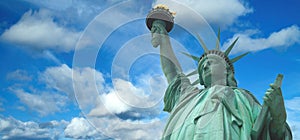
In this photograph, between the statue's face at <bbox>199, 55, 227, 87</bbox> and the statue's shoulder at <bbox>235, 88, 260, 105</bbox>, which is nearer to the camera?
the statue's shoulder at <bbox>235, 88, 260, 105</bbox>

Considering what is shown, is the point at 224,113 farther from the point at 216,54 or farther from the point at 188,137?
the point at 216,54

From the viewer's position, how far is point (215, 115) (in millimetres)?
9133

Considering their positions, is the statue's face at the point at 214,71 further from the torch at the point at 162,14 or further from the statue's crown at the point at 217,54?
the torch at the point at 162,14

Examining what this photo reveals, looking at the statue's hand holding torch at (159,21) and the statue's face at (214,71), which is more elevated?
the statue's hand holding torch at (159,21)

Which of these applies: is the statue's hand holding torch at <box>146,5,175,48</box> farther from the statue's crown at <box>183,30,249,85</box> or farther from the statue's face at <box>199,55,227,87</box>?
the statue's face at <box>199,55,227,87</box>

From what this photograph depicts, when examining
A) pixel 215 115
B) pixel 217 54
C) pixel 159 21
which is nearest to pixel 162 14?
pixel 159 21

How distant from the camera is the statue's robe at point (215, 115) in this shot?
878 centimetres

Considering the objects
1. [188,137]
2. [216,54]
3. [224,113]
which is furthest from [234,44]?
[188,137]

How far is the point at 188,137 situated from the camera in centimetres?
904

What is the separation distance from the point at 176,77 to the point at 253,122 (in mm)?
2880

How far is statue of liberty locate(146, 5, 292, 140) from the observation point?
8.70 m

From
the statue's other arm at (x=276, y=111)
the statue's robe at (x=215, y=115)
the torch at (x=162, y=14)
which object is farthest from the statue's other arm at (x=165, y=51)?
the statue's other arm at (x=276, y=111)

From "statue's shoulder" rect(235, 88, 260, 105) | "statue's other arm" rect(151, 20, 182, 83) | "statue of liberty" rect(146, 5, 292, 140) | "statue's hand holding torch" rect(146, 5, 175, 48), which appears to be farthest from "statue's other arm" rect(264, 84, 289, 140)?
"statue's hand holding torch" rect(146, 5, 175, 48)

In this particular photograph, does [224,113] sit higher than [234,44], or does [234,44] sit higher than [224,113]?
[234,44]
